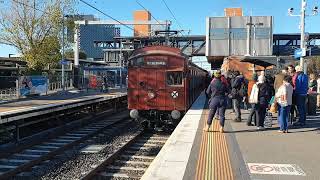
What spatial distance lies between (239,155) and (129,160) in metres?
4.60

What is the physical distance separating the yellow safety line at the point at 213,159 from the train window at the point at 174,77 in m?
6.29

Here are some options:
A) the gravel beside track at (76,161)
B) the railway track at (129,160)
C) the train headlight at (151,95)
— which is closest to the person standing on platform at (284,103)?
the railway track at (129,160)

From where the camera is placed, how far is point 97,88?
41.2m

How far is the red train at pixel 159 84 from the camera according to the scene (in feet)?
59.2

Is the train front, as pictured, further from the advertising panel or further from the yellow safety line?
the advertising panel

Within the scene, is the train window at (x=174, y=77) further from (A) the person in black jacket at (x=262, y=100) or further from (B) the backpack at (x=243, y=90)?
(A) the person in black jacket at (x=262, y=100)

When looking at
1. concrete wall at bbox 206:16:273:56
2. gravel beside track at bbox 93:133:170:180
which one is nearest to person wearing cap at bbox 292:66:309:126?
gravel beside track at bbox 93:133:170:180

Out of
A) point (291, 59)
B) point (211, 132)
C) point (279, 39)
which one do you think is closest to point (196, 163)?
point (211, 132)

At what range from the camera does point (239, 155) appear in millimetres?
9195

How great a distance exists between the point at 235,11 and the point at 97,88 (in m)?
47.0

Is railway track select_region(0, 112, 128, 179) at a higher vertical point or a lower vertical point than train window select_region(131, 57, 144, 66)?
lower

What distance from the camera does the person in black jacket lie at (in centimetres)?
1293

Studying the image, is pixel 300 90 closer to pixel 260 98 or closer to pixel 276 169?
pixel 260 98

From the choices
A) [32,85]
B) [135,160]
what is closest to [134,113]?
[135,160]
